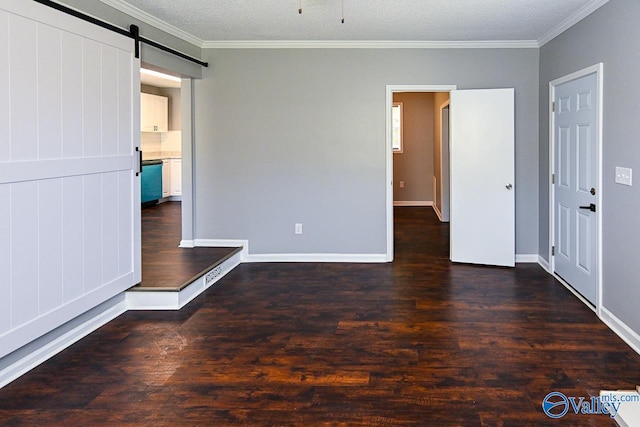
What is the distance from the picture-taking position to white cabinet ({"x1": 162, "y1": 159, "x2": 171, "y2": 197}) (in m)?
10.7

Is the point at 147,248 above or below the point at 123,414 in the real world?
above

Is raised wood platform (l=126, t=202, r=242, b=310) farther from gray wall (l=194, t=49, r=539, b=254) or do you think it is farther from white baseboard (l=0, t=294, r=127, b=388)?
gray wall (l=194, t=49, r=539, b=254)

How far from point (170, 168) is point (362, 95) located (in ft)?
20.3

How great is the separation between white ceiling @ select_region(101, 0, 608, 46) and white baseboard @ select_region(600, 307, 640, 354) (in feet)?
7.47

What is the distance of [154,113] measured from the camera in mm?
10344

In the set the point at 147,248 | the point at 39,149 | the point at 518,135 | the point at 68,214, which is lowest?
the point at 147,248

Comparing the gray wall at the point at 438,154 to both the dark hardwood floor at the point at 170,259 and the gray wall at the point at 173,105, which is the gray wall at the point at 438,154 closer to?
the dark hardwood floor at the point at 170,259

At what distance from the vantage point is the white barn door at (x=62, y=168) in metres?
2.83

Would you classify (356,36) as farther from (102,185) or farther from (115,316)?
(115,316)

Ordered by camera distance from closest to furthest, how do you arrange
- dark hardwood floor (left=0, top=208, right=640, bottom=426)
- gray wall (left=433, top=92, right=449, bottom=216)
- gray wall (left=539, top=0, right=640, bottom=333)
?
1. dark hardwood floor (left=0, top=208, right=640, bottom=426)
2. gray wall (left=539, top=0, right=640, bottom=333)
3. gray wall (left=433, top=92, right=449, bottom=216)

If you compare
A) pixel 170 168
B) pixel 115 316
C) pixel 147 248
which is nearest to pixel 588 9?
pixel 115 316

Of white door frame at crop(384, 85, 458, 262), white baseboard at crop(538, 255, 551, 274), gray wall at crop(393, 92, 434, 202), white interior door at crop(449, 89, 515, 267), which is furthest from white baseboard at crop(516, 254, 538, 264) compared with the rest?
gray wall at crop(393, 92, 434, 202)

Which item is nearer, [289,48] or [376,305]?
[376,305]

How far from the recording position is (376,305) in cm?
430
